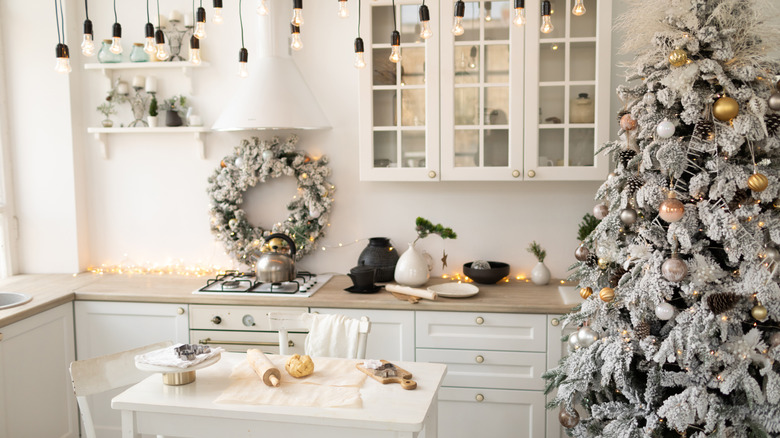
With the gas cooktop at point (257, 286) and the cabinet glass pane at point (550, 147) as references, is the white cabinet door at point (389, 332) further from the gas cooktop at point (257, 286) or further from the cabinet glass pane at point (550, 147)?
the cabinet glass pane at point (550, 147)

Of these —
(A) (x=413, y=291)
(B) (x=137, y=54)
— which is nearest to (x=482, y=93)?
(A) (x=413, y=291)

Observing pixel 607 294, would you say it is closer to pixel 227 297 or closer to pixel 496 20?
pixel 496 20

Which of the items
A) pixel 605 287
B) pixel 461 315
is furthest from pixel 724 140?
pixel 461 315

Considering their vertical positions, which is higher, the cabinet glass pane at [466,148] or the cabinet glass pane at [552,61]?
the cabinet glass pane at [552,61]

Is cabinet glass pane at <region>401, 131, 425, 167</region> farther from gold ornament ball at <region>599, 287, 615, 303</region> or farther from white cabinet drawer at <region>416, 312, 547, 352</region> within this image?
gold ornament ball at <region>599, 287, 615, 303</region>

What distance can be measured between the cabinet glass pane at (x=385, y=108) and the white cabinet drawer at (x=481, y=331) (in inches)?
39.1

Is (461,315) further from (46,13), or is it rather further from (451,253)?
(46,13)

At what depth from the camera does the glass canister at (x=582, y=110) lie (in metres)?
3.18

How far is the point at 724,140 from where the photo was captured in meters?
2.16

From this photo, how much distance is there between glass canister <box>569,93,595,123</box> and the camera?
10.4ft

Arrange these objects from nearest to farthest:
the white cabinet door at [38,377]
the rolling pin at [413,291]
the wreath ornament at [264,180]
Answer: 1. the white cabinet door at [38,377]
2. the rolling pin at [413,291]
3. the wreath ornament at [264,180]

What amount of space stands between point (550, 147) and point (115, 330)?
2.43 m

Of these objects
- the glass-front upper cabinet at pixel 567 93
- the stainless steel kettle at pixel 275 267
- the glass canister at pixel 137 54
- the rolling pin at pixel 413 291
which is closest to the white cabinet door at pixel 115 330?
the stainless steel kettle at pixel 275 267

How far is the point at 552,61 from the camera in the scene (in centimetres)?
318
